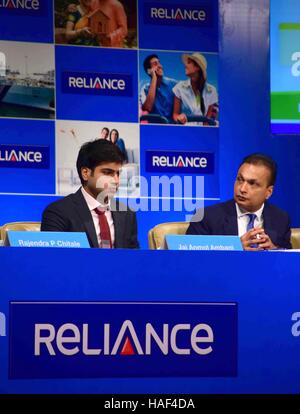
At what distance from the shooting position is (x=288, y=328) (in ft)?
9.09

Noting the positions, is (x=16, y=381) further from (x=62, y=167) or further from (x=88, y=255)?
(x=62, y=167)

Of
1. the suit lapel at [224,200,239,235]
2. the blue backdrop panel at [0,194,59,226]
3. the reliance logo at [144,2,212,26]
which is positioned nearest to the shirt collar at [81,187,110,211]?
the suit lapel at [224,200,239,235]

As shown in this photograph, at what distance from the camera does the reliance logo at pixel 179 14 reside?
590 centimetres

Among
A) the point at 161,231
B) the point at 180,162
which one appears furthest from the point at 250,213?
the point at 180,162

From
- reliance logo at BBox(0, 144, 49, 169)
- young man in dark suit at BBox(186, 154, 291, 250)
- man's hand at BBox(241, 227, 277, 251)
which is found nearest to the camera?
man's hand at BBox(241, 227, 277, 251)

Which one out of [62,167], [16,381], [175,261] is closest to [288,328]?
[175,261]

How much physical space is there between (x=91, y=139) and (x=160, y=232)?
164cm

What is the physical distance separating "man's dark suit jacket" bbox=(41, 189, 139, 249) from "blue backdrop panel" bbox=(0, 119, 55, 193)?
5.04 ft

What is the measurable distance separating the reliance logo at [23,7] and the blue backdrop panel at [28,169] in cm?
69

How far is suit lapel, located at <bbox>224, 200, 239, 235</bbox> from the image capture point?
434 centimetres

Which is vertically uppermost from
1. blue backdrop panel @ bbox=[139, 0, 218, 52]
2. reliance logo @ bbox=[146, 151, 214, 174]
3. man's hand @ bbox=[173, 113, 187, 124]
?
blue backdrop panel @ bbox=[139, 0, 218, 52]

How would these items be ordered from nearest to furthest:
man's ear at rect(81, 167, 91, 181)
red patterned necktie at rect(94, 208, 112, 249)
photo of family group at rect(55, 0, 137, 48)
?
red patterned necktie at rect(94, 208, 112, 249)
man's ear at rect(81, 167, 91, 181)
photo of family group at rect(55, 0, 137, 48)

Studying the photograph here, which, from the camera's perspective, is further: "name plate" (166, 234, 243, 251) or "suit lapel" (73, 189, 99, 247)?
"suit lapel" (73, 189, 99, 247)

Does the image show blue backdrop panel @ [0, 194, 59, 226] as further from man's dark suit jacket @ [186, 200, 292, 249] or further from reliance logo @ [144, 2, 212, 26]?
man's dark suit jacket @ [186, 200, 292, 249]
